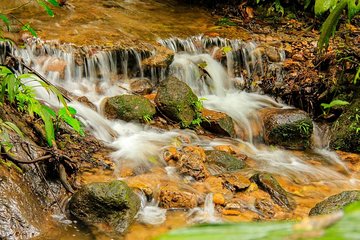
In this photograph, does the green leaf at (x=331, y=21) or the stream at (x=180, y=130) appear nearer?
the stream at (x=180, y=130)

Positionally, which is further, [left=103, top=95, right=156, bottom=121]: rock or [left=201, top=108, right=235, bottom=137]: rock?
[left=201, top=108, right=235, bottom=137]: rock

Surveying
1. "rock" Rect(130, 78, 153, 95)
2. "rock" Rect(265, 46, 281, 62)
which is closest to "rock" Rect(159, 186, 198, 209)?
"rock" Rect(130, 78, 153, 95)

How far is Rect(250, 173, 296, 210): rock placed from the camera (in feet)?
13.9

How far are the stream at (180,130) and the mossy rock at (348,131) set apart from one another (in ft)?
0.53

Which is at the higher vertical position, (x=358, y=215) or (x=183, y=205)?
(x=358, y=215)

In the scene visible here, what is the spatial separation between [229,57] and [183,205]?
4.36 meters

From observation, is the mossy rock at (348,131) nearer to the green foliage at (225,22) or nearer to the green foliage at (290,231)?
the green foliage at (225,22)

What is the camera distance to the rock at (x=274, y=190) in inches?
167

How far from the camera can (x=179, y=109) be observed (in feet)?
19.2

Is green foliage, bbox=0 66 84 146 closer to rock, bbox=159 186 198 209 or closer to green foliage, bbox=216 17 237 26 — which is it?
rock, bbox=159 186 198 209

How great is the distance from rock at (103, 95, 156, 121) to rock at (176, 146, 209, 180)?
3.50 ft

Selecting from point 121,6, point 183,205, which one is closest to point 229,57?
point 121,6

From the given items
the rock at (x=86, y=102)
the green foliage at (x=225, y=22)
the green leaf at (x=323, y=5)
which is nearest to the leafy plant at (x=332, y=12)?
the green leaf at (x=323, y=5)

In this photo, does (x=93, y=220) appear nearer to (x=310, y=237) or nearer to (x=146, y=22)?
(x=310, y=237)
